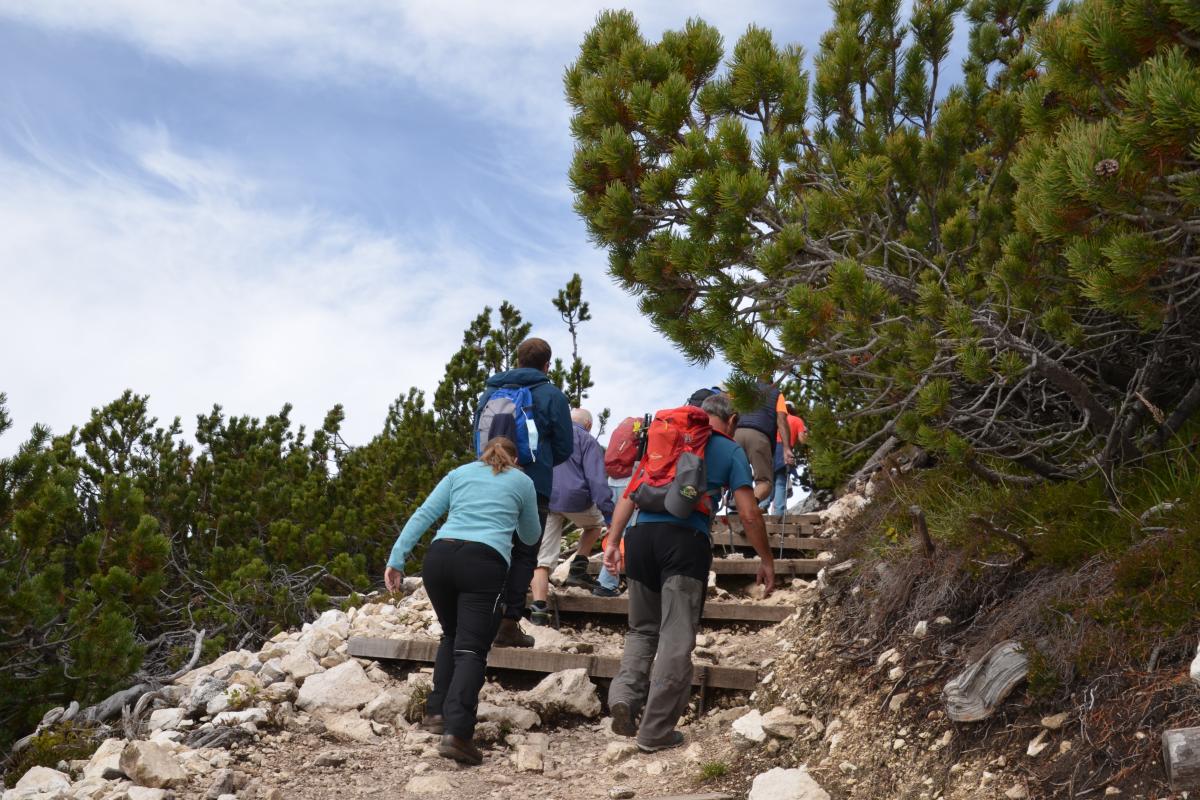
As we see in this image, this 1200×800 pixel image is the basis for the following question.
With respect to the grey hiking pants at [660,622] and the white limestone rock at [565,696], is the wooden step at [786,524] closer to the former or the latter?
the white limestone rock at [565,696]

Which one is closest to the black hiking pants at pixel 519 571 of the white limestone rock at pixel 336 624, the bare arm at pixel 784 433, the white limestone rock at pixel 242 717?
the white limestone rock at pixel 242 717

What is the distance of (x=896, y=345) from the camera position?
557 centimetres

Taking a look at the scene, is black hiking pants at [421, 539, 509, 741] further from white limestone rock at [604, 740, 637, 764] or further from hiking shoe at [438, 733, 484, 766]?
white limestone rock at [604, 740, 637, 764]

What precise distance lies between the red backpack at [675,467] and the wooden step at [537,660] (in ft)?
3.76

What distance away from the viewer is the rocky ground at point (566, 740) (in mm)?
4656

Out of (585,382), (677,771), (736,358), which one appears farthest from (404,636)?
(585,382)

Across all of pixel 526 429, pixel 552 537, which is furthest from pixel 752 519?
pixel 552 537

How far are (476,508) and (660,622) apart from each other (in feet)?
4.30

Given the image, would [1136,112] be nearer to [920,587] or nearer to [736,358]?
[736,358]

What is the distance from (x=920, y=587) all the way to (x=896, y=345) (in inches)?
53.2

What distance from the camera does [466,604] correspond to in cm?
555

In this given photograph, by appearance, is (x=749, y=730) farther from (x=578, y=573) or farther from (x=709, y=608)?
(x=578, y=573)

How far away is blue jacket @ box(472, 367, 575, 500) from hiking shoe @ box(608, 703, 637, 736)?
5.50 ft

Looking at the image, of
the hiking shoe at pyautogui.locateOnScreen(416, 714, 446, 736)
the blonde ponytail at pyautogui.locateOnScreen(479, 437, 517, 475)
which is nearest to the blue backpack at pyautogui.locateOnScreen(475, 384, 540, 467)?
the blonde ponytail at pyautogui.locateOnScreen(479, 437, 517, 475)
